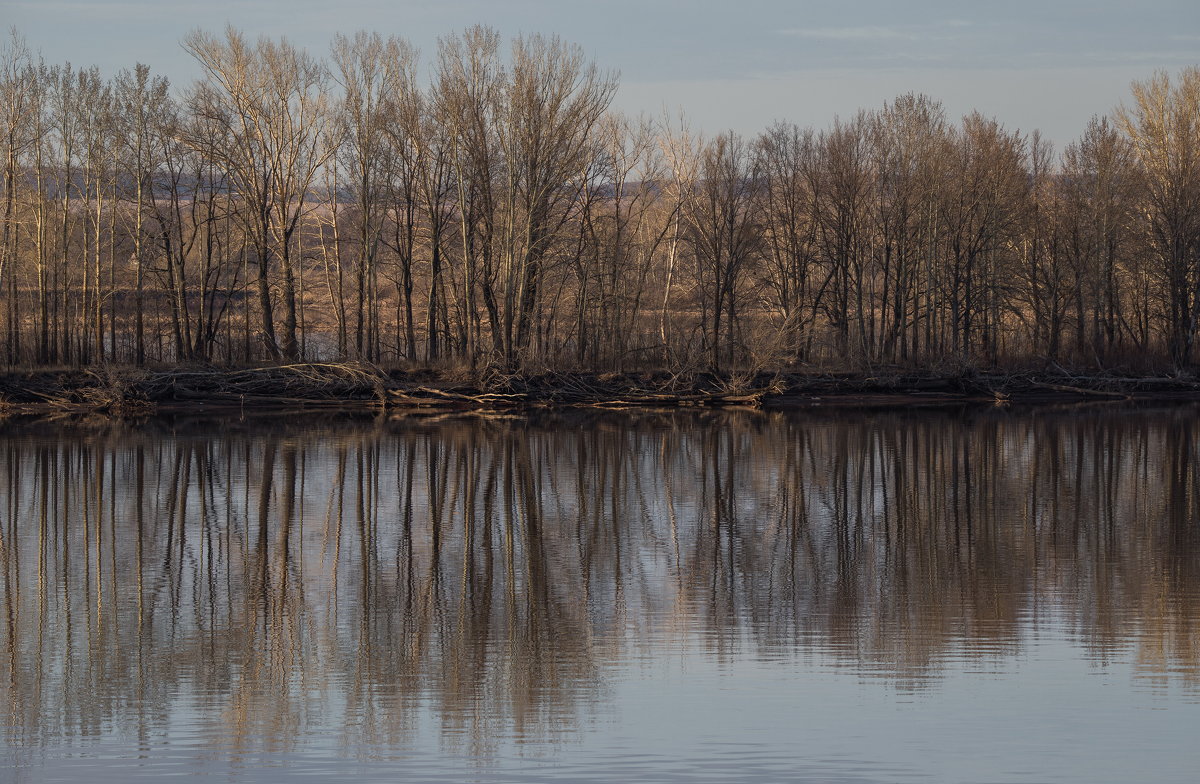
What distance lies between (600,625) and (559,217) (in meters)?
35.8

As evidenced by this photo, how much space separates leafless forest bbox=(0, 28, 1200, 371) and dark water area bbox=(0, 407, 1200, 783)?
19501 millimetres

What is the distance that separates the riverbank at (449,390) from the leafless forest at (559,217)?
959 millimetres

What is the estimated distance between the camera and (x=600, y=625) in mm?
9891

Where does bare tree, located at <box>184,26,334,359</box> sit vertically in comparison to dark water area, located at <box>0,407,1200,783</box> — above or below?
above

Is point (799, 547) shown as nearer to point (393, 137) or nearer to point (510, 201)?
point (510, 201)

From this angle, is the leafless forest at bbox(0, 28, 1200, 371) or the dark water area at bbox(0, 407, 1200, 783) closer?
the dark water area at bbox(0, 407, 1200, 783)

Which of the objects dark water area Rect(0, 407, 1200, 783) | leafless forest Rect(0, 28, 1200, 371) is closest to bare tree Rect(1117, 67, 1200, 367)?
leafless forest Rect(0, 28, 1200, 371)

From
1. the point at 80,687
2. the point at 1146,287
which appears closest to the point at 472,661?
the point at 80,687

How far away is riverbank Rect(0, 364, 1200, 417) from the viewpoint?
3422 centimetres

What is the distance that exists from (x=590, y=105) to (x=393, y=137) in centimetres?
742

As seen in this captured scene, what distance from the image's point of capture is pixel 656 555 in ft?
42.9

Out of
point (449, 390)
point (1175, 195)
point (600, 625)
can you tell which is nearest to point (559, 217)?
point (449, 390)

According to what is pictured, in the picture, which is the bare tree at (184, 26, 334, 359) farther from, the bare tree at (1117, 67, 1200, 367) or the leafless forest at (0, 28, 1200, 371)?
the bare tree at (1117, 67, 1200, 367)

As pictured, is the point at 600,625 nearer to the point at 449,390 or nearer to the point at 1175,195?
the point at 449,390
